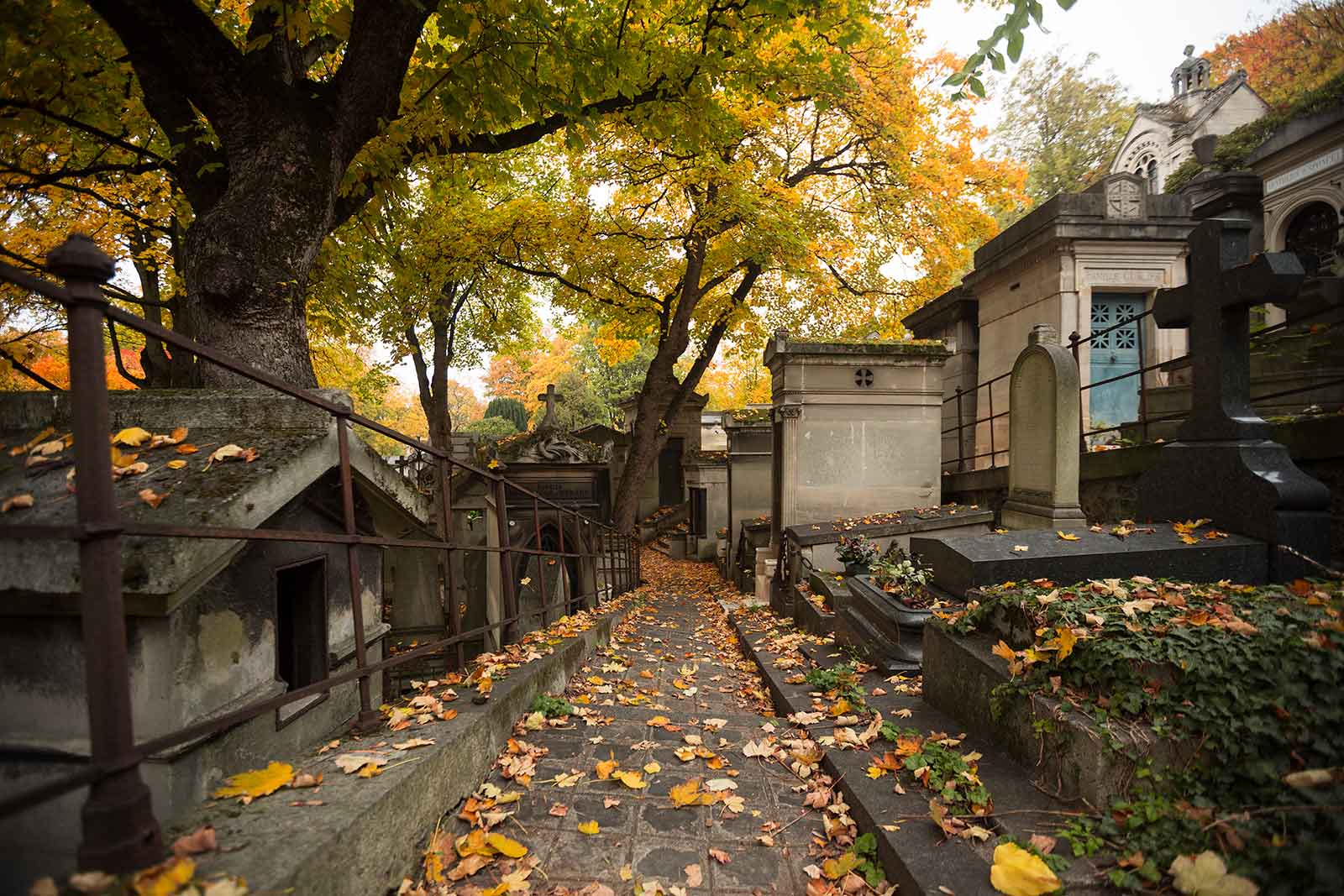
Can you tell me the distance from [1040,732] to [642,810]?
1508mm

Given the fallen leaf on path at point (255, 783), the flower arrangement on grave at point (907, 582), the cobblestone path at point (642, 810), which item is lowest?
the cobblestone path at point (642, 810)

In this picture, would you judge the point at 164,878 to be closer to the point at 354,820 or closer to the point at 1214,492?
the point at 354,820

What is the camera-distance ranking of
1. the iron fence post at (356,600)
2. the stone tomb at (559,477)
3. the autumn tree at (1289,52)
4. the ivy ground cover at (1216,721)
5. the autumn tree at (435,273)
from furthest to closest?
the autumn tree at (1289,52) → the stone tomb at (559,477) → the autumn tree at (435,273) → the iron fence post at (356,600) → the ivy ground cover at (1216,721)

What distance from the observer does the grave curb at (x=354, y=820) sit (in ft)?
4.31

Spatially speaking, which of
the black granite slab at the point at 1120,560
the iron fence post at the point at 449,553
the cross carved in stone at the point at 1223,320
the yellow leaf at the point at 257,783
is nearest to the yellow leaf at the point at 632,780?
the iron fence post at the point at 449,553

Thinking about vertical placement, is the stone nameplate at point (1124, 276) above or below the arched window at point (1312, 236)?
below

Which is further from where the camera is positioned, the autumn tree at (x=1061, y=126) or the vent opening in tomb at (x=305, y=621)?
the autumn tree at (x=1061, y=126)

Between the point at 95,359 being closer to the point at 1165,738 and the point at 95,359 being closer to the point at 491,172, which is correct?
the point at 1165,738

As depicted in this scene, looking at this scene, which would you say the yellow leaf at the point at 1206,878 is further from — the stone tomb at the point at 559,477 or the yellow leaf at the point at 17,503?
the stone tomb at the point at 559,477

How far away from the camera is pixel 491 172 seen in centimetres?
589

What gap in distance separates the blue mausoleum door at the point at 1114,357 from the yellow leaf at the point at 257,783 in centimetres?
1086

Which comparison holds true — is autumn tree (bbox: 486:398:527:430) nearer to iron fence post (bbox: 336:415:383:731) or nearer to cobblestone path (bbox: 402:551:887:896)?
cobblestone path (bbox: 402:551:887:896)

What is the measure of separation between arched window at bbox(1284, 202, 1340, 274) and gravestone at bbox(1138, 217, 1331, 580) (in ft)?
29.3

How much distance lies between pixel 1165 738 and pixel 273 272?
4767 mm
